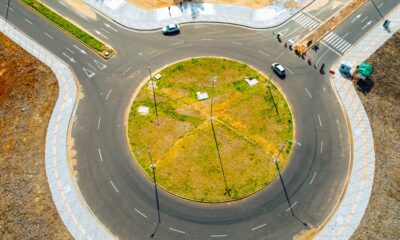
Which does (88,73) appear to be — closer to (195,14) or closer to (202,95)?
(202,95)

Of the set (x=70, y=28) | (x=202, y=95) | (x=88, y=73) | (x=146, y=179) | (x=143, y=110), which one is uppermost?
(x=70, y=28)

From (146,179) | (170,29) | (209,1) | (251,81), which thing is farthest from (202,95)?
(209,1)

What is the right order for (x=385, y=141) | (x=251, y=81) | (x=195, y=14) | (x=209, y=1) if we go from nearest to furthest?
1. (x=385, y=141)
2. (x=251, y=81)
3. (x=195, y=14)
4. (x=209, y=1)

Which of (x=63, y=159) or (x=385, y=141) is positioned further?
(x=385, y=141)

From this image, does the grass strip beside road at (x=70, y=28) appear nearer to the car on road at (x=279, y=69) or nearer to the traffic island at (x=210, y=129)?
the traffic island at (x=210, y=129)

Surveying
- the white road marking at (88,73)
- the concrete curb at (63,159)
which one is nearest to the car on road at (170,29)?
the white road marking at (88,73)

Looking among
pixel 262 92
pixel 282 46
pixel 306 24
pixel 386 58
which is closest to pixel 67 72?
pixel 262 92

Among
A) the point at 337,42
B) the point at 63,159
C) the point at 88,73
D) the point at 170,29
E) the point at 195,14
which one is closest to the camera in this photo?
the point at 63,159
